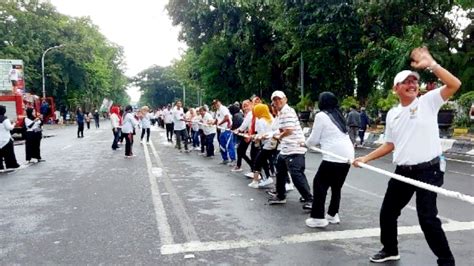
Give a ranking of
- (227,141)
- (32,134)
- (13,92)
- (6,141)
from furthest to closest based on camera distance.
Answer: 1. (13,92)
2. (32,134)
3. (227,141)
4. (6,141)

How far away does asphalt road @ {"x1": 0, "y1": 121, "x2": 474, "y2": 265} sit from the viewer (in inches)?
202

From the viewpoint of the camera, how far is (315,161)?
13.8 metres

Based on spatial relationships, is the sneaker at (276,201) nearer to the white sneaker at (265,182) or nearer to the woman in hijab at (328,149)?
the woman in hijab at (328,149)

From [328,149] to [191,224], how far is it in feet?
6.58

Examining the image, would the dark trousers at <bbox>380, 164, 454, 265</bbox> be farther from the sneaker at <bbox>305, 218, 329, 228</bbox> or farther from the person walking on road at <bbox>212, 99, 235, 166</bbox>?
the person walking on road at <bbox>212, 99, 235, 166</bbox>

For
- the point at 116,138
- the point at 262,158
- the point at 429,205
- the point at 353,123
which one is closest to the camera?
the point at 429,205

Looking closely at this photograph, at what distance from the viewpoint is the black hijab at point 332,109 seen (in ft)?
20.5

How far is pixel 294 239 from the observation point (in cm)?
568

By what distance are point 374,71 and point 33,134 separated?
1410 centimetres

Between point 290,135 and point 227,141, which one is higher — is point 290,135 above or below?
above

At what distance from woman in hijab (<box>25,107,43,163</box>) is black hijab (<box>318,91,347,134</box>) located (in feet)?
32.9

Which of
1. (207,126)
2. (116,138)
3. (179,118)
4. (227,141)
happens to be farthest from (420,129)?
(116,138)

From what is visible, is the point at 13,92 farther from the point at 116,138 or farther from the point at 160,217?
the point at 160,217

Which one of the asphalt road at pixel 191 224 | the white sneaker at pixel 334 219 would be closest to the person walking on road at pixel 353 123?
the asphalt road at pixel 191 224
